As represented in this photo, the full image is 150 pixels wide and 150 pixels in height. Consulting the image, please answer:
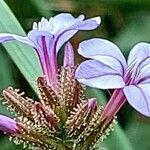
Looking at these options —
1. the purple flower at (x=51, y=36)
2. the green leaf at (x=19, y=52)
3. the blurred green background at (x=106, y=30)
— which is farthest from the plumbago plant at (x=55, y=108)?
the blurred green background at (x=106, y=30)

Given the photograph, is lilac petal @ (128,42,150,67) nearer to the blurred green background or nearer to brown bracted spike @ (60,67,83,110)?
brown bracted spike @ (60,67,83,110)

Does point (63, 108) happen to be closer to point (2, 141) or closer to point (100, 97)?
point (100, 97)

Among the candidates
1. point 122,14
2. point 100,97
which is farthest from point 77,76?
point 122,14

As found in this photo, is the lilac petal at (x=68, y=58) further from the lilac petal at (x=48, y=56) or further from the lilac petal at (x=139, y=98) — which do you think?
the lilac petal at (x=139, y=98)

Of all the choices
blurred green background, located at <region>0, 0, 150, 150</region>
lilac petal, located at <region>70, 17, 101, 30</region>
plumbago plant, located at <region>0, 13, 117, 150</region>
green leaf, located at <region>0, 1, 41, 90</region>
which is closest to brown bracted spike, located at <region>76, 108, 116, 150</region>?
plumbago plant, located at <region>0, 13, 117, 150</region>

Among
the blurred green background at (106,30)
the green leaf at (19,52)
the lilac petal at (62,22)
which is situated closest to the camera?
the lilac petal at (62,22)

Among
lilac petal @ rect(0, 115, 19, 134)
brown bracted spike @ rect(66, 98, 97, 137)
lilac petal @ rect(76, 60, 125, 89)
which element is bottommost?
brown bracted spike @ rect(66, 98, 97, 137)

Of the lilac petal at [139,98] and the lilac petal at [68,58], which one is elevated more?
the lilac petal at [68,58]
